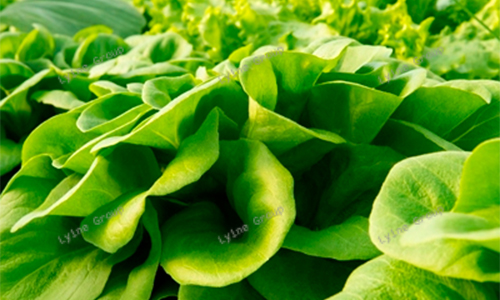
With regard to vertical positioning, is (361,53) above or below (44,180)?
above

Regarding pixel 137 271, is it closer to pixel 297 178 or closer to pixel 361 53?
pixel 297 178

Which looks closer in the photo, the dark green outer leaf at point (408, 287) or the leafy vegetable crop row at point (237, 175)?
the dark green outer leaf at point (408, 287)

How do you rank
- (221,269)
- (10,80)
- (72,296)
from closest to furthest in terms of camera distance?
(221,269) < (72,296) < (10,80)

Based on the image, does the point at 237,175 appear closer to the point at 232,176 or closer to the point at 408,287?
the point at 232,176

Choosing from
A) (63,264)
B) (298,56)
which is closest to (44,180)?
(63,264)

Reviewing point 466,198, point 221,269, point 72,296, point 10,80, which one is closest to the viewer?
point 466,198

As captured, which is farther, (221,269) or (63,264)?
(63,264)

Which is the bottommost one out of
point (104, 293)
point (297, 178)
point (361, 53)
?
point (104, 293)

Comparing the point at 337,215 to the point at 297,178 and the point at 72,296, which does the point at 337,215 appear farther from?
the point at 72,296

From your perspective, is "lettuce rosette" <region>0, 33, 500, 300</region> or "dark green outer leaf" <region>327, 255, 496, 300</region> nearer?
"dark green outer leaf" <region>327, 255, 496, 300</region>

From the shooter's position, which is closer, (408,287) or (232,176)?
(408,287)

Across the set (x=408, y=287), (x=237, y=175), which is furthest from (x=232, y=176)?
(x=408, y=287)
